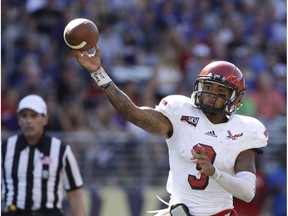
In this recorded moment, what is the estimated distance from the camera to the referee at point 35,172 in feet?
21.5

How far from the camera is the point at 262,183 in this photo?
1019cm

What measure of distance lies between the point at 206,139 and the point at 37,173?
184 centimetres

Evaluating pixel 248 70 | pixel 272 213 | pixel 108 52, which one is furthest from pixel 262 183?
pixel 108 52

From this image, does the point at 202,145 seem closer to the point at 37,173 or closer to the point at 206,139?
the point at 206,139

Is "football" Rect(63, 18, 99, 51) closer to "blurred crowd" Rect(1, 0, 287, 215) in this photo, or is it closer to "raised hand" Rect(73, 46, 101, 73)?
"raised hand" Rect(73, 46, 101, 73)

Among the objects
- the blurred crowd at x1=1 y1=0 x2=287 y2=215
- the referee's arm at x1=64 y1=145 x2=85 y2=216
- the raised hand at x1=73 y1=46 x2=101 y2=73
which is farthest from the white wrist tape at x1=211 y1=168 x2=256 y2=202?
the blurred crowd at x1=1 y1=0 x2=287 y2=215

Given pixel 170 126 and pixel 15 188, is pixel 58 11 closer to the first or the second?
pixel 15 188

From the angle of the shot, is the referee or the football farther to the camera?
the referee

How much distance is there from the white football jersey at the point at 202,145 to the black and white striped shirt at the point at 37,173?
5.13 feet

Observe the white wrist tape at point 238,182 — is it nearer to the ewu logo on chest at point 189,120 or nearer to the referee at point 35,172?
the ewu logo on chest at point 189,120

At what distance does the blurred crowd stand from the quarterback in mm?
4840

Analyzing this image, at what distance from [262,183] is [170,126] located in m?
5.14

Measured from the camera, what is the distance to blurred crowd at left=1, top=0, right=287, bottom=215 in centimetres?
1039

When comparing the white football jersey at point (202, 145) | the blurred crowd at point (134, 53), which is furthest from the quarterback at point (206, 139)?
the blurred crowd at point (134, 53)
